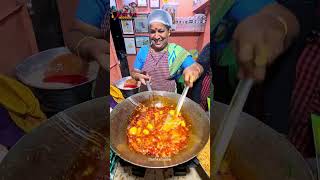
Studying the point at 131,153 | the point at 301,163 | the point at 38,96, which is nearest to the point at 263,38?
the point at 301,163

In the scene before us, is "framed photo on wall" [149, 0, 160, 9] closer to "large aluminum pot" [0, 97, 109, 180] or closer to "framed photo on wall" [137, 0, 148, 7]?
"framed photo on wall" [137, 0, 148, 7]

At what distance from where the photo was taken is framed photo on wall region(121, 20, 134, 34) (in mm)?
791

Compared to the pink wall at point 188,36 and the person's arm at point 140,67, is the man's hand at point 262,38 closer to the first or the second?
the pink wall at point 188,36

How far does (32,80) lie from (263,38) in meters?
0.59

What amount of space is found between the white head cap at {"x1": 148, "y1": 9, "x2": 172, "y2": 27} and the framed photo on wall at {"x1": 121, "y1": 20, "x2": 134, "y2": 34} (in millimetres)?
61

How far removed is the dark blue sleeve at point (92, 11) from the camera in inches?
30.3

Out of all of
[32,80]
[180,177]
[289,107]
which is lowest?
[180,177]

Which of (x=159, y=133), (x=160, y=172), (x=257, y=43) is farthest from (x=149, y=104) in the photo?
(x=257, y=43)

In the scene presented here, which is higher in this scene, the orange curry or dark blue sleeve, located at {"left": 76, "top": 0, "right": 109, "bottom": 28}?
dark blue sleeve, located at {"left": 76, "top": 0, "right": 109, "bottom": 28}

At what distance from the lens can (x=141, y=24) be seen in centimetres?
79

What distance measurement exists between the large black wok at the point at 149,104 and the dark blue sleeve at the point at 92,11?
21cm

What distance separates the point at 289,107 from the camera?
87 centimetres

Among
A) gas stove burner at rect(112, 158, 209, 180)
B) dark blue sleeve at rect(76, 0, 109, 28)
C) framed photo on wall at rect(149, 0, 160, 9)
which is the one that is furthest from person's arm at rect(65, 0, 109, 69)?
gas stove burner at rect(112, 158, 209, 180)

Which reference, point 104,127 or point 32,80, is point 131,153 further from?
point 32,80
